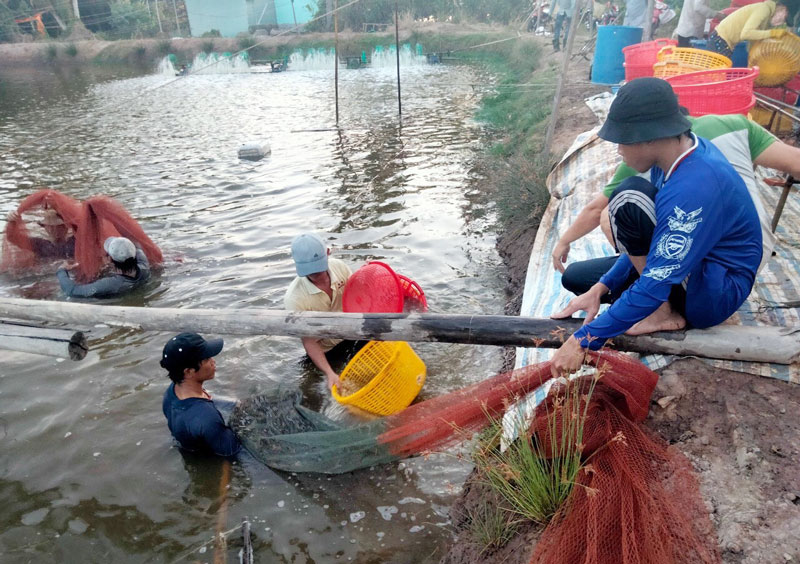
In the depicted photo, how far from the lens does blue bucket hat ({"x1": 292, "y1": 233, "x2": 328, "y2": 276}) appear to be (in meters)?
3.96

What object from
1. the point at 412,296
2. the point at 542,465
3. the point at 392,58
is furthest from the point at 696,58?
the point at 392,58

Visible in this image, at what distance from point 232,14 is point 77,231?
43404 mm

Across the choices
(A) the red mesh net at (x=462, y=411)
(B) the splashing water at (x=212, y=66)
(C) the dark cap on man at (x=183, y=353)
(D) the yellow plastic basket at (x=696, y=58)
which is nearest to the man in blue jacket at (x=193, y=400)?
(C) the dark cap on man at (x=183, y=353)

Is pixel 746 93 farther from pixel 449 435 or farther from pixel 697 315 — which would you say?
pixel 449 435

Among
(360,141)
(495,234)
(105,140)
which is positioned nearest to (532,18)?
(360,141)

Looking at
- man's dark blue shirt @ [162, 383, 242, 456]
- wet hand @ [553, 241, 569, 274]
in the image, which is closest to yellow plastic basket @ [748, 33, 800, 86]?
wet hand @ [553, 241, 569, 274]

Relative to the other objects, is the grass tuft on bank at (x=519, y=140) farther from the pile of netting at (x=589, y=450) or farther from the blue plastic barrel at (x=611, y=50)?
the pile of netting at (x=589, y=450)

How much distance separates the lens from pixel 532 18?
31094mm

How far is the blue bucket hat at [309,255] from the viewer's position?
3.96 m

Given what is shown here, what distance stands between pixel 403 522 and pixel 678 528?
Answer: 5.43 feet

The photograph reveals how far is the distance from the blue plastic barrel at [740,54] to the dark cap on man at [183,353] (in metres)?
7.33

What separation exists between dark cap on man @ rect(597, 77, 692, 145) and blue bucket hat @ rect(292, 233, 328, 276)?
7.52 ft

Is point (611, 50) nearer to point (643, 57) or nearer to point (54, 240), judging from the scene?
point (643, 57)

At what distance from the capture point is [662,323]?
8.80ft
